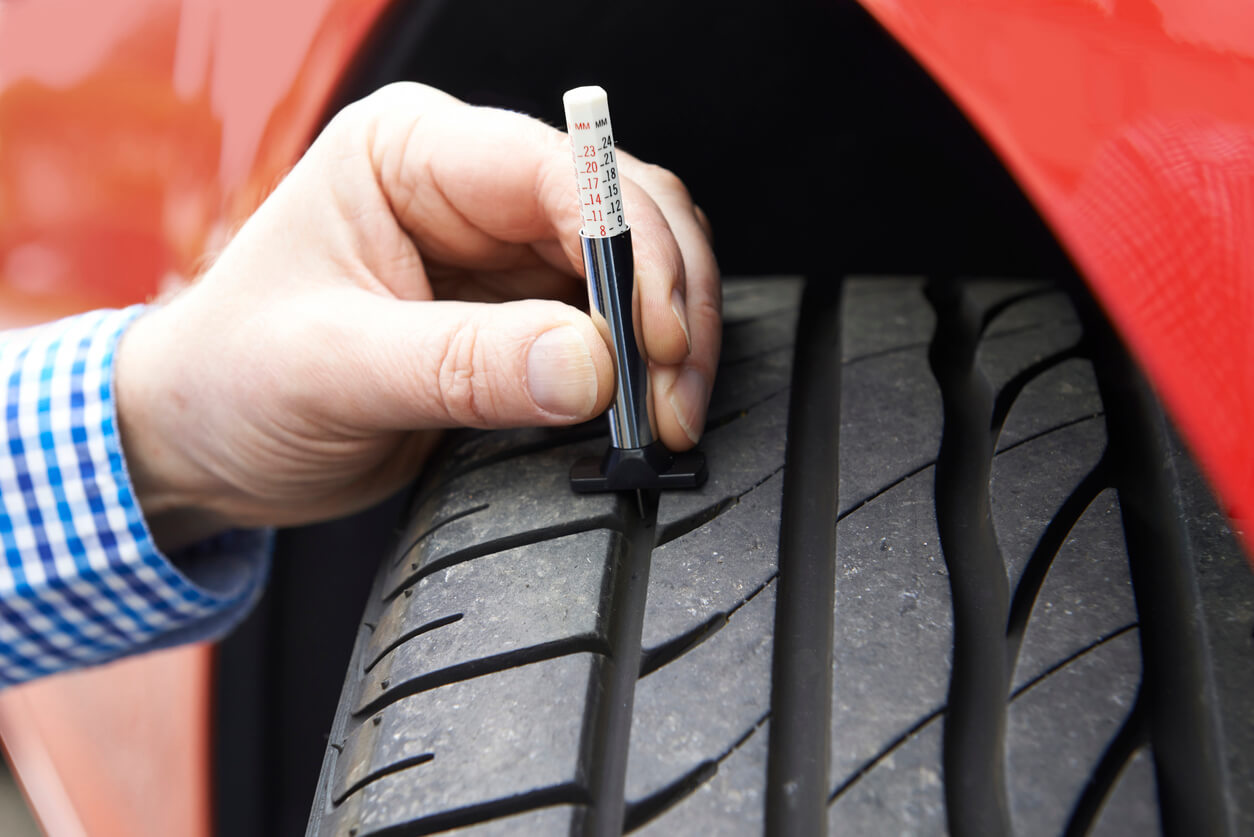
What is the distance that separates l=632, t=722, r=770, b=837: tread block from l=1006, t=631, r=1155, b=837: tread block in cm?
10

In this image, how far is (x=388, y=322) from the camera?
58cm

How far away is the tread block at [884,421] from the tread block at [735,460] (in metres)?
0.04

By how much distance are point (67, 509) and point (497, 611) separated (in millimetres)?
334

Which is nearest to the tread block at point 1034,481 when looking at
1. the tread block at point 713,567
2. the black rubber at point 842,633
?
the black rubber at point 842,633

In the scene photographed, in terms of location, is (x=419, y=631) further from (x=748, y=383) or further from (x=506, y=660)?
(x=748, y=383)

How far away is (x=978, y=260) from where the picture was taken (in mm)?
896

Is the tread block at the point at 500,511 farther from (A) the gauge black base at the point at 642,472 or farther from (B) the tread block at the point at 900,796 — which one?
(B) the tread block at the point at 900,796

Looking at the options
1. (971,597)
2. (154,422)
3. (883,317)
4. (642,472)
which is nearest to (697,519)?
(642,472)

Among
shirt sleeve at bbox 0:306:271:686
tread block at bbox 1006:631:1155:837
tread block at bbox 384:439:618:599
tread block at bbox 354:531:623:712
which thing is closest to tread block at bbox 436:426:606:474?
tread block at bbox 384:439:618:599

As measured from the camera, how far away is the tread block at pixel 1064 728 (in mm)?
359

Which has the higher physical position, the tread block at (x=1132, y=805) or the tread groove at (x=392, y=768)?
the tread groove at (x=392, y=768)

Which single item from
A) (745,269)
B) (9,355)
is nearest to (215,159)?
(9,355)

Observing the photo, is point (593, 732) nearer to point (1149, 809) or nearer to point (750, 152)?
point (1149, 809)

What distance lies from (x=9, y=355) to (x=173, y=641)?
0.24 m
